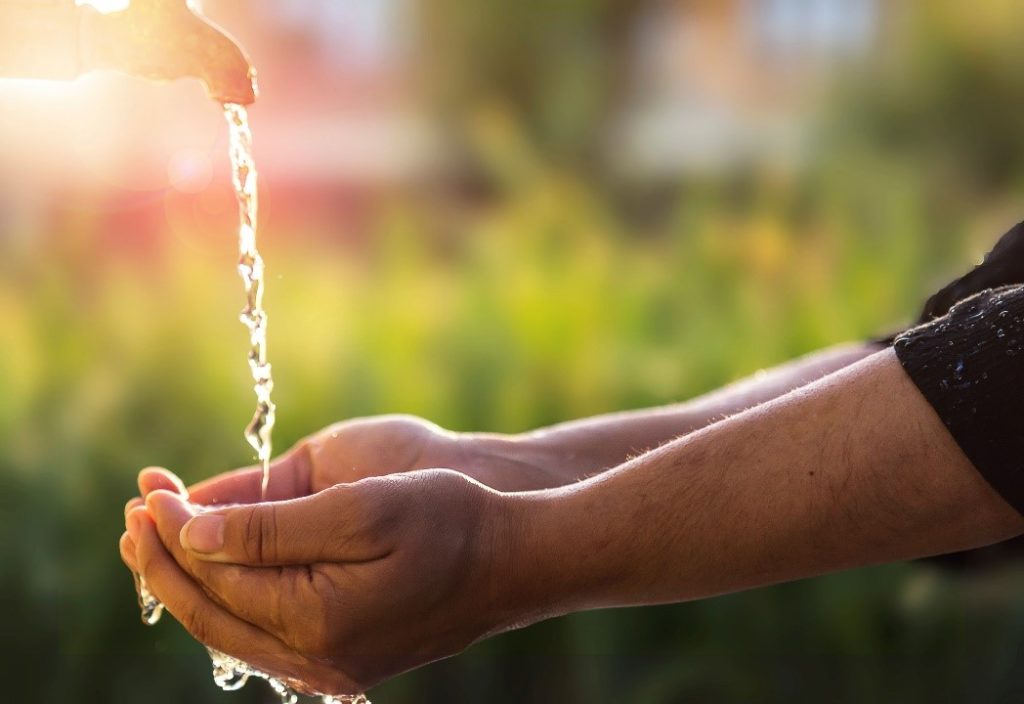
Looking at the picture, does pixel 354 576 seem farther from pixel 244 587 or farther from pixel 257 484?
pixel 257 484

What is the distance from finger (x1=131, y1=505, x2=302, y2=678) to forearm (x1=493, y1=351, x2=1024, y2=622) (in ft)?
0.82

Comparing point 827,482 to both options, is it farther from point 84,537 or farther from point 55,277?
point 55,277

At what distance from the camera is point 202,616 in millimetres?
1304

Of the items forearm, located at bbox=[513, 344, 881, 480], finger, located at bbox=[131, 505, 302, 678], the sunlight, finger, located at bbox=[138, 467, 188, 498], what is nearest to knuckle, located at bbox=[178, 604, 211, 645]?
finger, located at bbox=[131, 505, 302, 678]

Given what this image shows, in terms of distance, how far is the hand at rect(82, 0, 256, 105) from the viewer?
1.28 metres

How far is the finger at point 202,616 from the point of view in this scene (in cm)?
128

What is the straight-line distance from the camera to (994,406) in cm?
109

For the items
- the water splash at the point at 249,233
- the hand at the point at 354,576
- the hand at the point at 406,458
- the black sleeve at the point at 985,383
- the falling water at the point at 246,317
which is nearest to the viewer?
the black sleeve at the point at 985,383

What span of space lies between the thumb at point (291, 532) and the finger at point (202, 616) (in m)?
0.07

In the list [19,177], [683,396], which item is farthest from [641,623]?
[19,177]

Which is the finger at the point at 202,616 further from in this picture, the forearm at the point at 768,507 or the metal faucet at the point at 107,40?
the metal faucet at the point at 107,40

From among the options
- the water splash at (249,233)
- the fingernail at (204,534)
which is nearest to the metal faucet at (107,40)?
the water splash at (249,233)

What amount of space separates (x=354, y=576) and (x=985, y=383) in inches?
23.8

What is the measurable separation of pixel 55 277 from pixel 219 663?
1314 mm
